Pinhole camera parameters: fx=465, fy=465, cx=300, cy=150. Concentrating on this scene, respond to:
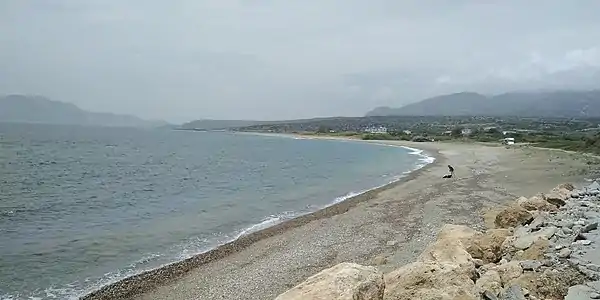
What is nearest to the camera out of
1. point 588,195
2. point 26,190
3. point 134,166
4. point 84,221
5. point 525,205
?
point 525,205

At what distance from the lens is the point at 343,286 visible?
6102 millimetres

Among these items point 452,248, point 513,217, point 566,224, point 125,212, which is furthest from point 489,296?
point 125,212

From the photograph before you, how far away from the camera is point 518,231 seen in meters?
13.9

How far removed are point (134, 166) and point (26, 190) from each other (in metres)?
23.4

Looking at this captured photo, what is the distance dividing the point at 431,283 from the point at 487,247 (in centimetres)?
545

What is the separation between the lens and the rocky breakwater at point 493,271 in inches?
253

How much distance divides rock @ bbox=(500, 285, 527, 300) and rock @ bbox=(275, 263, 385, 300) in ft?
8.45

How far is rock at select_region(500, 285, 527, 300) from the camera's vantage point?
778 centimetres

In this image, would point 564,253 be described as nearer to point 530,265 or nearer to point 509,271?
point 530,265

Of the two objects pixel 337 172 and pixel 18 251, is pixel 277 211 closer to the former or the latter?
pixel 18 251

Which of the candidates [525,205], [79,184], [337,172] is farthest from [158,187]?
[525,205]

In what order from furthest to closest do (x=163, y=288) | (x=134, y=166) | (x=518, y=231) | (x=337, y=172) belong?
(x=134, y=166)
(x=337, y=172)
(x=163, y=288)
(x=518, y=231)

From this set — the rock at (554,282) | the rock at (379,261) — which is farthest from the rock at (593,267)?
the rock at (379,261)

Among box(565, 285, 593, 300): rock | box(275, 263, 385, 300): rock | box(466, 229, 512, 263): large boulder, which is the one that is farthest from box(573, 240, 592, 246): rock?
box(275, 263, 385, 300): rock
